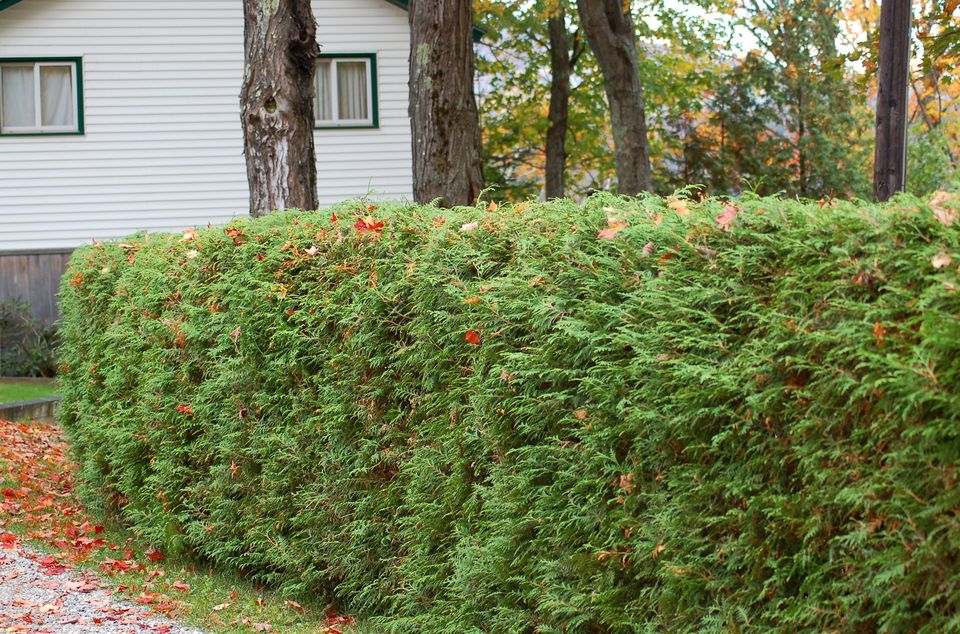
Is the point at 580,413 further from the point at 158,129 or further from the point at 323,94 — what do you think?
the point at 158,129

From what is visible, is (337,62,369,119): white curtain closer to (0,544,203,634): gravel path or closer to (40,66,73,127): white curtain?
(40,66,73,127): white curtain

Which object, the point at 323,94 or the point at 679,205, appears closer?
the point at 679,205

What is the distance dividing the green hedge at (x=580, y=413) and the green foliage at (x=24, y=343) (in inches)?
519

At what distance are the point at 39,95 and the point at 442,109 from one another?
13043mm

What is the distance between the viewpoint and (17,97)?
2180cm

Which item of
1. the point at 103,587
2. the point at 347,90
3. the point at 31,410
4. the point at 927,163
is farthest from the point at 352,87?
the point at 927,163

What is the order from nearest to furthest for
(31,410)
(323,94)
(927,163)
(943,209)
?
1. (943,209)
2. (31,410)
3. (323,94)
4. (927,163)

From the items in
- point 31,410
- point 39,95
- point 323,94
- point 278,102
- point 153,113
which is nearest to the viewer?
point 278,102

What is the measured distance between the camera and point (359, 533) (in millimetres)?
5973

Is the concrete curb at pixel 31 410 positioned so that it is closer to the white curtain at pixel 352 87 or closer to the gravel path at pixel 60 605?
the gravel path at pixel 60 605

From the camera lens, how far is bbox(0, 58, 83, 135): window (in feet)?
71.4

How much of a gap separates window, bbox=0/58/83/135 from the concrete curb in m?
8.01

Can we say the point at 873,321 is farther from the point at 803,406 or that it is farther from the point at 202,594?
the point at 202,594

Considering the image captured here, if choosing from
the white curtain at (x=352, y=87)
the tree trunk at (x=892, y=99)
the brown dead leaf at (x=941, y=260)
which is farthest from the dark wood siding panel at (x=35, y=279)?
the brown dead leaf at (x=941, y=260)
